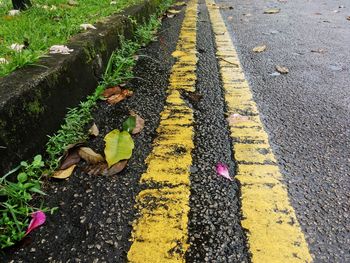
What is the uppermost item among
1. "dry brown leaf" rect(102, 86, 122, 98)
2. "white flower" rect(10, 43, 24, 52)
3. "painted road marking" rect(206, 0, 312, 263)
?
"white flower" rect(10, 43, 24, 52)

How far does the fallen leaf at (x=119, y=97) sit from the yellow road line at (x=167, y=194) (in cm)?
26

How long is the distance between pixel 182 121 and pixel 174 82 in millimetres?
612

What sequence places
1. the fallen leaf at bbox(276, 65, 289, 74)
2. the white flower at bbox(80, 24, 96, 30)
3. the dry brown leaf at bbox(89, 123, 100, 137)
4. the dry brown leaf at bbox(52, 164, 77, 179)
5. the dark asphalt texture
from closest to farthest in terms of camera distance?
the dark asphalt texture → the dry brown leaf at bbox(52, 164, 77, 179) → the dry brown leaf at bbox(89, 123, 100, 137) → the white flower at bbox(80, 24, 96, 30) → the fallen leaf at bbox(276, 65, 289, 74)

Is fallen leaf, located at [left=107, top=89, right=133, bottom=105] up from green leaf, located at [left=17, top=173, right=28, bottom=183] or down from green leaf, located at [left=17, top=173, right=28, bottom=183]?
down

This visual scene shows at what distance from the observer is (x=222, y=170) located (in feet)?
4.79

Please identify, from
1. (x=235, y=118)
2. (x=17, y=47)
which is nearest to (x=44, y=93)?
(x=17, y=47)

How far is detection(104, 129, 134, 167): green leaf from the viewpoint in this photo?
60.1 inches

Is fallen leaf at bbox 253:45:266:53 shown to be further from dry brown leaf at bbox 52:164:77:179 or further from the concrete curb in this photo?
dry brown leaf at bbox 52:164:77:179

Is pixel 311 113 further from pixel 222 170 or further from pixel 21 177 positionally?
pixel 21 177

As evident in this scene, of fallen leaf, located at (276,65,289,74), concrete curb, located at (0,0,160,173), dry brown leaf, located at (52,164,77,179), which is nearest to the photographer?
concrete curb, located at (0,0,160,173)

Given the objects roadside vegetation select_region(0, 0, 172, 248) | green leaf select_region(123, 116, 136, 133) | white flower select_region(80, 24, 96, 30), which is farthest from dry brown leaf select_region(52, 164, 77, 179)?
white flower select_region(80, 24, 96, 30)

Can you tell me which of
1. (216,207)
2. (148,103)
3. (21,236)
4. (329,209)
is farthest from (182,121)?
(21,236)

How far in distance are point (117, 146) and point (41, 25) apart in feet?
4.43

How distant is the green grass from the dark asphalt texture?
48.1 inches
